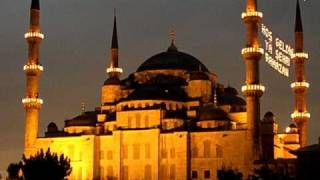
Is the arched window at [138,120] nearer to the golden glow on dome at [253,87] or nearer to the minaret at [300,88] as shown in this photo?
the golden glow on dome at [253,87]

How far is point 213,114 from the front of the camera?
1885 inches

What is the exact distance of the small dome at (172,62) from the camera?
2159 inches

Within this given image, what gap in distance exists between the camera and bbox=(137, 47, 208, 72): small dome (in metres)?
54.8

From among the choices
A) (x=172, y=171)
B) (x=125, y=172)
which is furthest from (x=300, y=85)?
(x=125, y=172)

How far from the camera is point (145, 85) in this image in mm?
53375

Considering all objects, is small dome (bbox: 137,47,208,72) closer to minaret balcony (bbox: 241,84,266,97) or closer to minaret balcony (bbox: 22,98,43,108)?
minaret balcony (bbox: 22,98,43,108)

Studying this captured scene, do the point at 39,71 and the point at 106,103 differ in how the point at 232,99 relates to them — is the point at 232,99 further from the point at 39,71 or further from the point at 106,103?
the point at 39,71

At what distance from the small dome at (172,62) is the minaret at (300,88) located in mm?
6981

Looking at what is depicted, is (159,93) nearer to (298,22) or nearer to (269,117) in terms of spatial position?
(269,117)

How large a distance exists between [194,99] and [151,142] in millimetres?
5242

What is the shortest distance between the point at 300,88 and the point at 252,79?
309 inches

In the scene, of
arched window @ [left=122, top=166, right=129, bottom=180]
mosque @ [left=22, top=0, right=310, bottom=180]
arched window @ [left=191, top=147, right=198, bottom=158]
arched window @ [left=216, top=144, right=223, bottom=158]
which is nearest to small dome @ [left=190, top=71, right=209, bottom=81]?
mosque @ [left=22, top=0, right=310, bottom=180]

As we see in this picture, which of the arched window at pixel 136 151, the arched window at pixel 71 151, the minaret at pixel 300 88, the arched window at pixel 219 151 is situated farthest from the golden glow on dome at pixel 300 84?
the arched window at pixel 71 151

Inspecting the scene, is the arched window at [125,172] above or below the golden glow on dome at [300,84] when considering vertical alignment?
below
